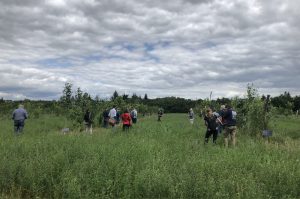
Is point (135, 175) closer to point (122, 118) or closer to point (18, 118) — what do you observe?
point (18, 118)

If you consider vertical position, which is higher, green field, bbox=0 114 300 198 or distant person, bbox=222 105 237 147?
distant person, bbox=222 105 237 147

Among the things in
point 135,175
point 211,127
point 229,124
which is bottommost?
point 135,175

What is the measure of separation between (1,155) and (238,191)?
596 centimetres

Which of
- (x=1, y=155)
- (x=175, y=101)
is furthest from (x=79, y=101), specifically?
(x=175, y=101)

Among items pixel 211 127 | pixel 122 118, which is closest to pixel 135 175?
pixel 211 127

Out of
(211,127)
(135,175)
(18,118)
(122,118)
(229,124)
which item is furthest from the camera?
(122,118)

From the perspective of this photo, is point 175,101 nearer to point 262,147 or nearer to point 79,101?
point 79,101

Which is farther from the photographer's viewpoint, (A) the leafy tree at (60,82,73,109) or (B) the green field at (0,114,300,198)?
(A) the leafy tree at (60,82,73,109)

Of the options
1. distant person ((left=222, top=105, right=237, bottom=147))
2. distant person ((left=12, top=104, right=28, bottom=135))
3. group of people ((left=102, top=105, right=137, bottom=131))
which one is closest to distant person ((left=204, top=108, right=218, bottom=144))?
distant person ((left=222, top=105, right=237, bottom=147))

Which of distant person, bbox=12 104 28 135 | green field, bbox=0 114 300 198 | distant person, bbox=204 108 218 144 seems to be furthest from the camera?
distant person, bbox=12 104 28 135

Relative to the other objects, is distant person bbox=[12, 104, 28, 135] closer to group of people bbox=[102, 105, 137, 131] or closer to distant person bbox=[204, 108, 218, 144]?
group of people bbox=[102, 105, 137, 131]

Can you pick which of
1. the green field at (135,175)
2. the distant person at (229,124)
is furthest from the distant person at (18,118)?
the distant person at (229,124)

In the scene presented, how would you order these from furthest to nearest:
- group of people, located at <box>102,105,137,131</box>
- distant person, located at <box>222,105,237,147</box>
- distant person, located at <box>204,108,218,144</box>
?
group of people, located at <box>102,105,137,131</box> → distant person, located at <box>204,108,218,144</box> → distant person, located at <box>222,105,237,147</box>

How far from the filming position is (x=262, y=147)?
13852mm
